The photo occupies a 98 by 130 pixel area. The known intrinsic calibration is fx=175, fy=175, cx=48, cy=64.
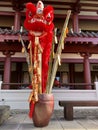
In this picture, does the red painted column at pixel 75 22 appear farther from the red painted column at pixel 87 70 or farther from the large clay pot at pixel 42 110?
the large clay pot at pixel 42 110

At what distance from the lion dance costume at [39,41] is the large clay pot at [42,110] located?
168 mm

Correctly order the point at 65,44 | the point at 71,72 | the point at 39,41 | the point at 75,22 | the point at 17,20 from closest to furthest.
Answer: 1. the point at 39,41
2. the point at 65,44
3. the point at 17,20
4. the point at 75,22
5. the point at 71,72

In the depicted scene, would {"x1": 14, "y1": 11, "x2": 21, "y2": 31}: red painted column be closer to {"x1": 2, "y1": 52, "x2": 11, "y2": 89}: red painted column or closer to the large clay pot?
{"x1": 2, "y1": 52, "x2": 11, "y2": 89}: red painted column

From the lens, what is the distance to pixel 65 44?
7.72 m

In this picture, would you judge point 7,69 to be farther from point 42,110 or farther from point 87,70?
point 42,110

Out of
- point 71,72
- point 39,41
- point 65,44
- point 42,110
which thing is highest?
point 65,44

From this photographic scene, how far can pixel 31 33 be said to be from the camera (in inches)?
175

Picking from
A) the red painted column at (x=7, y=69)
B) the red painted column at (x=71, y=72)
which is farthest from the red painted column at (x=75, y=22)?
the red painted column at (x=7, y=69)

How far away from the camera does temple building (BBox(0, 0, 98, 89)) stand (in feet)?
24.2

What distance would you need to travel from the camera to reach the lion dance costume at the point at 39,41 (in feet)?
14.0

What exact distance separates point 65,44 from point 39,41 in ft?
11.3

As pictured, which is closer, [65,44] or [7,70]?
[7,70]

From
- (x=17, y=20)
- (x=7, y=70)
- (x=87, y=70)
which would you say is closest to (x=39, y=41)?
(x=7, y=70)

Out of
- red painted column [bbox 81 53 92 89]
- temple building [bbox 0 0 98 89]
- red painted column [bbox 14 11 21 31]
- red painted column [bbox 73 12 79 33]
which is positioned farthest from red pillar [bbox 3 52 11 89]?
red painted column [bbox 73 12 79 33]
